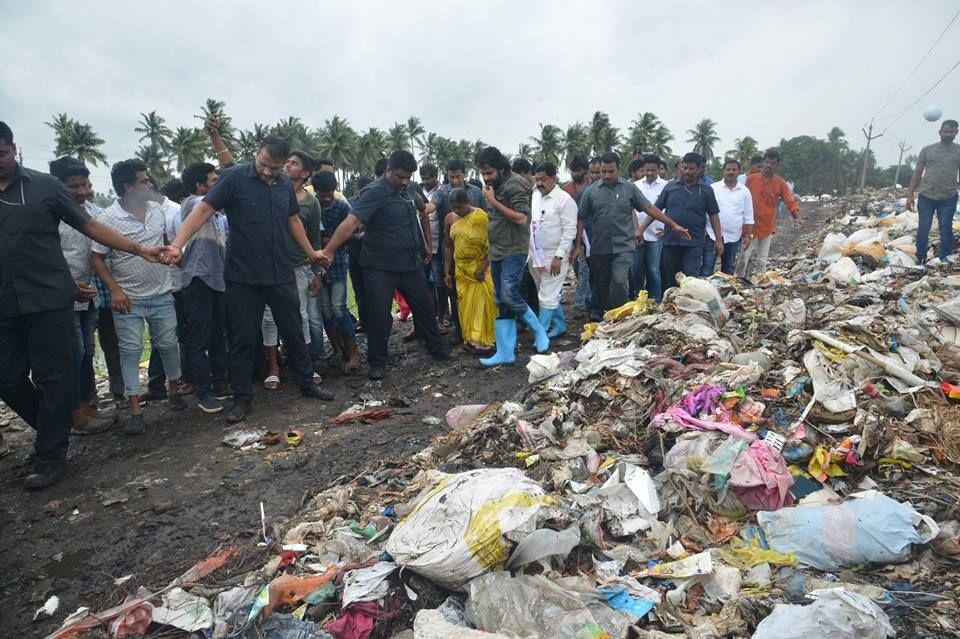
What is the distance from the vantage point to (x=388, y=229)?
5.14 m

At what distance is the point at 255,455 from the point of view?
12.1ft

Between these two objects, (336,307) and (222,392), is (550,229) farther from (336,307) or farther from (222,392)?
(222,392)

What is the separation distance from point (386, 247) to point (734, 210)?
14.4 ft

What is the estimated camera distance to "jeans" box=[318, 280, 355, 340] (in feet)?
17.9

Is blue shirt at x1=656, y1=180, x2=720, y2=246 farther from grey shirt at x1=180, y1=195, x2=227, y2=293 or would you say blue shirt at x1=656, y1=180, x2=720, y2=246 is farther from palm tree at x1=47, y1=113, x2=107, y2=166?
palm tree at x1=47, y1=113, x2=107, y2=166

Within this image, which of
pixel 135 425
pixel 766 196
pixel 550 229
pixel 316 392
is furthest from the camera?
pixel 766 196

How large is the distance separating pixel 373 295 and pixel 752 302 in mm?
3588

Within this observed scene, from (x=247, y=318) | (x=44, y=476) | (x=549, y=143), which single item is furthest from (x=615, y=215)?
(x=549, y=143)

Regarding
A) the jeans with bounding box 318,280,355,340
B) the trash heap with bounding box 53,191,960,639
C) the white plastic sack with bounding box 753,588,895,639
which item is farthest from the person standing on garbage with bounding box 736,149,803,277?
the white plastic sack with bounding box 753,588,895,639

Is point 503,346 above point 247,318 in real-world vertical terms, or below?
below

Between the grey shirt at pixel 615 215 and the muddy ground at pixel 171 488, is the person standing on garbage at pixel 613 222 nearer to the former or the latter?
the grey shirt at pixel 615 215

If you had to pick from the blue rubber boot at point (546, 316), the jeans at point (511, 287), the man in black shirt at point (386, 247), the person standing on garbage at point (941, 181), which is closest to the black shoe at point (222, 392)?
the man in black shirt at point (386, 247)

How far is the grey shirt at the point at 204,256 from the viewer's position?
4.43 metres

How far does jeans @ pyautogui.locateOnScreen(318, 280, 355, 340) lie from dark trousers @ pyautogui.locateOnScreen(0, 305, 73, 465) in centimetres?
228
